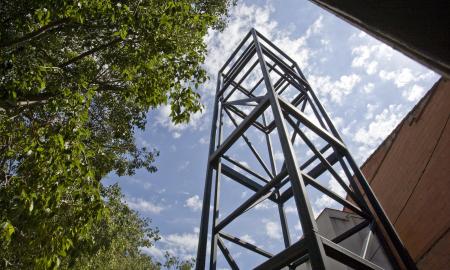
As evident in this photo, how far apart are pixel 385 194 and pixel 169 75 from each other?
5.58 metres

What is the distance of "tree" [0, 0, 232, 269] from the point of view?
323cm

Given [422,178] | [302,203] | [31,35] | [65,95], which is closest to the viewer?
[302,203]

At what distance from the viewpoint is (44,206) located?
314cm

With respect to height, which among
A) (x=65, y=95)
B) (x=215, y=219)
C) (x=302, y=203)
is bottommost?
(x=302, y=203)

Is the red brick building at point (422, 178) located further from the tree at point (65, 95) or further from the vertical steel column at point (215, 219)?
the tree at point (65, 95)

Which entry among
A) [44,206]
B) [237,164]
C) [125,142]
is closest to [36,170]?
[44,206]

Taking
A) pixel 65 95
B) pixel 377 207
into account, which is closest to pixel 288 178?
pixel 377 207

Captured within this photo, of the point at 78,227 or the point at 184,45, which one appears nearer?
the point at 78,227

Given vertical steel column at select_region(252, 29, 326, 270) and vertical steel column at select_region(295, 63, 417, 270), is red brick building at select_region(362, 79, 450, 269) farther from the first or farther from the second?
vertical steel column at select_region(252, 29, 326, 270)

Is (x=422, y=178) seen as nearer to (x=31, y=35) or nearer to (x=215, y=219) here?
(x=215, y=219)

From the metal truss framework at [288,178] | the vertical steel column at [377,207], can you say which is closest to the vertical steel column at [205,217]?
the metal truss framework at [288,178]

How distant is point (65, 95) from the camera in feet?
11.6

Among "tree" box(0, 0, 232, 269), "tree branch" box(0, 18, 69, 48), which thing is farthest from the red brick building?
"tree branch" box(0, 18, 69, 48)

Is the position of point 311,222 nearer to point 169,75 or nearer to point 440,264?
point 169,75
